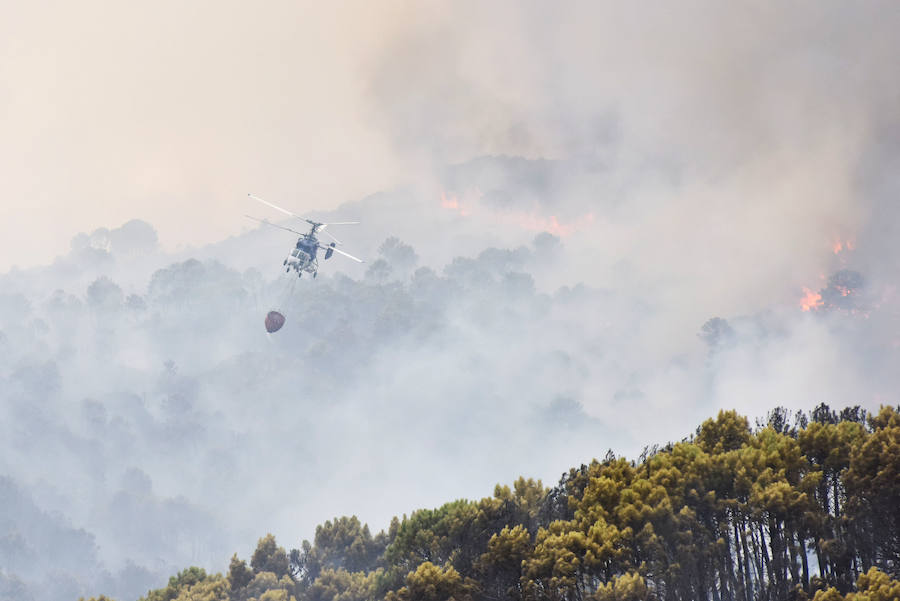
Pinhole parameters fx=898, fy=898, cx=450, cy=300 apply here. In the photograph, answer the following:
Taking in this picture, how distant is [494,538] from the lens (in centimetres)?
4556

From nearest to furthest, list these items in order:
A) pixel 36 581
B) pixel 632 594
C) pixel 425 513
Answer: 1. pixel 632 594
2. pixel 425 513
3. pixel 36 581

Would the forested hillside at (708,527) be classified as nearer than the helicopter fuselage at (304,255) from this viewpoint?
Yes

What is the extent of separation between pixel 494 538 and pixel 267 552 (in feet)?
99.8

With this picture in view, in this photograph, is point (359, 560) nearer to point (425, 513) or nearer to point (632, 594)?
point (425, 513)

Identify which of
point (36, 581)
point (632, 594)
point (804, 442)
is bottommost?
point (632, 594)

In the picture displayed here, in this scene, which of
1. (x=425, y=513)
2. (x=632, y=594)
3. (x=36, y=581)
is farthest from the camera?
(x=36, y=581)

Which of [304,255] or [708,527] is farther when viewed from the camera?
[304,255]

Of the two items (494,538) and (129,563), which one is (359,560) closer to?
(494,538)

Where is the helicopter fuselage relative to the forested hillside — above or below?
above

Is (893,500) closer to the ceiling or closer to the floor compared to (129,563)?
closer to the floor

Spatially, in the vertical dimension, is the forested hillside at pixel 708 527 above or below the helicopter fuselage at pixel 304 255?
below

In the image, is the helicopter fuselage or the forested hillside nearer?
the forested hillside

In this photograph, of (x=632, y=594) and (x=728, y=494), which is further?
(x=728, y=494)

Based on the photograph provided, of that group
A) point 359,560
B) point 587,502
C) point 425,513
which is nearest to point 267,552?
point 359,560
